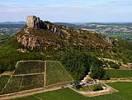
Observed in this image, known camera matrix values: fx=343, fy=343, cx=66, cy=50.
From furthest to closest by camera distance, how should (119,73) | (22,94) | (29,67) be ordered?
(119,73), (29,67), (22,94)

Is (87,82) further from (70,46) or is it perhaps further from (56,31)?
(56,31)

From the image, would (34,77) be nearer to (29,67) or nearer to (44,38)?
(29,67)

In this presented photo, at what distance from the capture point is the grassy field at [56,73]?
382 ft

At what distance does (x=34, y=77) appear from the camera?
393 ft

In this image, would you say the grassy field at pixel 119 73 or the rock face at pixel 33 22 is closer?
the grassy field at pixel 119 73

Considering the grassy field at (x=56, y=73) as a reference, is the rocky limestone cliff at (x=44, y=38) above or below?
above

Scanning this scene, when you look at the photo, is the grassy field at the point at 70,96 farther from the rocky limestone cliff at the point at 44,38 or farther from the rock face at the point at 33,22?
the rock face at the point at 33,22

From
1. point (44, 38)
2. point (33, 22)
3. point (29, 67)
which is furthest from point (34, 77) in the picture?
point (33, 22)

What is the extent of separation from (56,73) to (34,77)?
9568mm

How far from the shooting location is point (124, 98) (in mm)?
97438

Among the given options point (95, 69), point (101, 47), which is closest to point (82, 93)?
point (95, 69)

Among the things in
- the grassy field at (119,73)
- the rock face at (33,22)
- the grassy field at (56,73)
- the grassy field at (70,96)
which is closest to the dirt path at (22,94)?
the grassy field at (70,96)

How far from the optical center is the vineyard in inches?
4204

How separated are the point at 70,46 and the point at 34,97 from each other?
89967 millimetres
